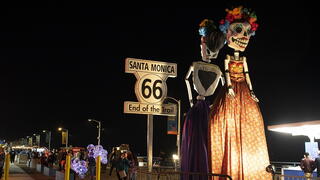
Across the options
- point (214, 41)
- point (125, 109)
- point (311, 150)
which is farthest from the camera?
point (311, 150)

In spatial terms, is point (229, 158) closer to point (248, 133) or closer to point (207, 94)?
point (248, 133)

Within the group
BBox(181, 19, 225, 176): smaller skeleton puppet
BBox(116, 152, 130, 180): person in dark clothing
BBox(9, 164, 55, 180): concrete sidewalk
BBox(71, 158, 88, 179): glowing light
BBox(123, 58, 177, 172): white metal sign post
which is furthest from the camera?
BBox(9, 164, 55, 180): concrete sidewalk

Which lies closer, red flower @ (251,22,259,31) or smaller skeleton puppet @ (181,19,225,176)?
smaller skeleton puppet @ (181,19,225,176)

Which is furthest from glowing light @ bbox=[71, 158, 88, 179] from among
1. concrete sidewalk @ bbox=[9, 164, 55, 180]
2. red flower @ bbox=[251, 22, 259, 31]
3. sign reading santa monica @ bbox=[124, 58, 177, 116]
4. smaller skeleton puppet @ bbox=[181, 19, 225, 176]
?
red flower @ bbox=[251, 22, 259, 31]

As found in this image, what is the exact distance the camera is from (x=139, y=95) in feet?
30.1

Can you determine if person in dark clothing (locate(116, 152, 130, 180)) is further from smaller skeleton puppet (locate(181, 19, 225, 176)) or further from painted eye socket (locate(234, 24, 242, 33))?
painted eye socket (locate(234, 24, 242, 33))

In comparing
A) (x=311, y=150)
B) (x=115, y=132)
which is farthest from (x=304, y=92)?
(x=311, y=150)

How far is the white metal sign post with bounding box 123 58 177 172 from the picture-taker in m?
9.16

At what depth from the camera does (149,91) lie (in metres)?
9.31

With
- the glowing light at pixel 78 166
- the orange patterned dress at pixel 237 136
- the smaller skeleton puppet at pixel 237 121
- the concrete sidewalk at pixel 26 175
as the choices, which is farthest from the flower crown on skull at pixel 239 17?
the concrete sidewalk at pixel 26 175

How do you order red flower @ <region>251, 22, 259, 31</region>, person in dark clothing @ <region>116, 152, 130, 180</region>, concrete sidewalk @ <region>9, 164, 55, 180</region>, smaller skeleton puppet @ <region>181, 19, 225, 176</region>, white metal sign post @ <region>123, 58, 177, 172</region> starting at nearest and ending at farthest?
white metal sign post @ <region>123, 58, 177, 172</region> → smaller skeleton puppet @ <region>181, 19, 225, 176</region> → red flower @ <region>251, 22, 259, 31</region> → person in dark clothing @ <region>116, 152, 130, 180</region> → concrete sidewalk @ <region>9, 164, 55, 180</region>

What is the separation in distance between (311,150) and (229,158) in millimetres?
10388

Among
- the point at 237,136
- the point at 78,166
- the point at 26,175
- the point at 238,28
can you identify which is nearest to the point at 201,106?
the point at 237,136

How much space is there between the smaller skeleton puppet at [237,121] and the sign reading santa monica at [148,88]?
74.0 inches
